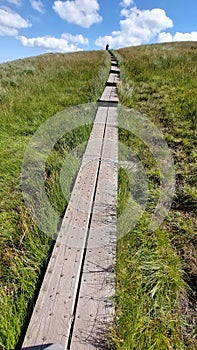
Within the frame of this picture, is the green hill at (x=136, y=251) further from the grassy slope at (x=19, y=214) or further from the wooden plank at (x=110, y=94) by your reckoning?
the wooden plank at (x=110, y=94)

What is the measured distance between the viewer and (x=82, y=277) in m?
1.77

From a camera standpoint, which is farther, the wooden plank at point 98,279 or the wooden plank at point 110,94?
the wooden plank at point 110,94

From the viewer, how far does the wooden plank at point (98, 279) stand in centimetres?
143

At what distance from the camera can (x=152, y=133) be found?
179 inches

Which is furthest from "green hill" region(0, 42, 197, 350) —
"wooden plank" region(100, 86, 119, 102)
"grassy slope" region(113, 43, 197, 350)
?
"wooden plank" region(100, 86, 119, 102)

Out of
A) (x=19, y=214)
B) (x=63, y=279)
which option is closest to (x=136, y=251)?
(x=63, y=279)

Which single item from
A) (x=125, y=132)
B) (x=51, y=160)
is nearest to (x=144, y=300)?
(x=51, y=160)

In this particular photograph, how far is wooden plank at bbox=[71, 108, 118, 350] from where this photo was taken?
4.71 feet

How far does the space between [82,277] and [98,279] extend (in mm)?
111

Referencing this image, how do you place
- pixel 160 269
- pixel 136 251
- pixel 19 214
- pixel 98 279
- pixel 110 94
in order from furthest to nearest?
pixel 110 94, pixel 19 214, pixel 136 251, pixel 160 269, pixel 98 279

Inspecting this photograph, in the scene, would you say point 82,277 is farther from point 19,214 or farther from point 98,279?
point 19,214

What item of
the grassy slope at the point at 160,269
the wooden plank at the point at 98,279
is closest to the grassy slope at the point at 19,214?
the wooden plank at the point at 98,279

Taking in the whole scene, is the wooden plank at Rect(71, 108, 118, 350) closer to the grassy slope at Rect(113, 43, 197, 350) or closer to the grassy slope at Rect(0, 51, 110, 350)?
the grassy slope at Rect(113, 43, 197, 350)

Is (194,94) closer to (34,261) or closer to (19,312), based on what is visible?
(34,261)
